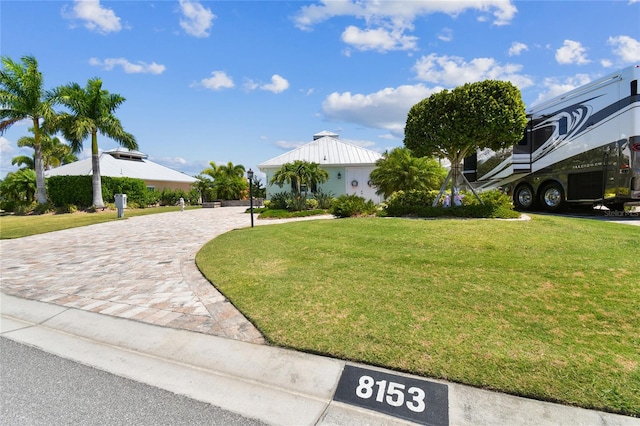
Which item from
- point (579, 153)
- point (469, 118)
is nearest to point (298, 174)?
point (469, 118)

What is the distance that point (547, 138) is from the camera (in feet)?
42.4

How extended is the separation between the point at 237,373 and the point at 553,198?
49.2 feet

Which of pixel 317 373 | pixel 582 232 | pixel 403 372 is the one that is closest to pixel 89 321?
pixel 317 373

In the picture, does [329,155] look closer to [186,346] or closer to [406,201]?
[406,201]

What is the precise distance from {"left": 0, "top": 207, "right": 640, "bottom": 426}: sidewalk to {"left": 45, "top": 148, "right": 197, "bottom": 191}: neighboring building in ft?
93.7

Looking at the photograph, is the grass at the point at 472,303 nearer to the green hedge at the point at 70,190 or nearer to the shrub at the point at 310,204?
the shrub at the point at 310,204

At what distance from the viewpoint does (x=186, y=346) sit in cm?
344

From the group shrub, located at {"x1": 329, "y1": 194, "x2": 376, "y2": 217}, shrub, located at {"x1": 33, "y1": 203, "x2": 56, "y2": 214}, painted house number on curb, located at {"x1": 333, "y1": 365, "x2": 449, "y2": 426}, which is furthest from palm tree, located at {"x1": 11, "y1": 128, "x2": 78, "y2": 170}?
painted house number on curb, located at {"x1": 333, "y1": 365, "x2": 449, "y2": 426}

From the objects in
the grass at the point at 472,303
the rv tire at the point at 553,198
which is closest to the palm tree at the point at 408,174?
the rv tire at the point at 553,198

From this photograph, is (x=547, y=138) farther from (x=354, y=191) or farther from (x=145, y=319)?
(x=145, y=319)

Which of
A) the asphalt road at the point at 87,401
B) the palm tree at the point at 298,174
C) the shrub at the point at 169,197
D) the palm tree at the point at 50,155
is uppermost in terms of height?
the palm tree at the point at 50,155

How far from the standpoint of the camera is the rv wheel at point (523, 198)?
563 inches

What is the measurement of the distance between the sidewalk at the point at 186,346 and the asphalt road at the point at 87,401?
124mm

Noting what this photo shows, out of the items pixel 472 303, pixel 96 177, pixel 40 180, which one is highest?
pixel 96 177
